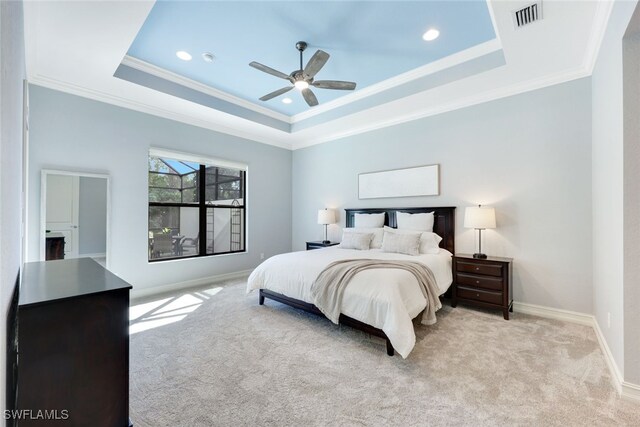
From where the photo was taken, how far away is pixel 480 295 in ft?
11.1

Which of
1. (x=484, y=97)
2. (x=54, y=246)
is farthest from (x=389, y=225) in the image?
(x=54, y=246)

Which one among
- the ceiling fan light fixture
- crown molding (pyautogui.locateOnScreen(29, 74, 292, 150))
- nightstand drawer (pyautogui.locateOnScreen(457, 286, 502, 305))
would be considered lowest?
nightstand drawer (pyautogui.locateOnScreen(457, 286, 502, 305))

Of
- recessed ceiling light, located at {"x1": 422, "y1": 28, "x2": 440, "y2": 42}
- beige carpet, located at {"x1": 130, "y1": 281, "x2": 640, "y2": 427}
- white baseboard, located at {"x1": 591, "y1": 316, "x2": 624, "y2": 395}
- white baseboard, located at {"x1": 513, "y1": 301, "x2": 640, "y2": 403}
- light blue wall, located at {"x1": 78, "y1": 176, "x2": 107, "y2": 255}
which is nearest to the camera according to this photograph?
beige carpet, located at {"x1": 130, "y1": 281, "x2": 640, "y2": 427}

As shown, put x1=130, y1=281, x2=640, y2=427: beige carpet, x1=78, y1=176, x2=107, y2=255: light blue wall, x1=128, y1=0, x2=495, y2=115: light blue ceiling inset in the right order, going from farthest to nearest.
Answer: x1=78, y1=176, x2=107, y2=255: light blue wall
x1=128, y1=0, x2=495, y2=115: light blue ceiling inset
x1=130, y1=281, x2=640, y2=427: beige carpet

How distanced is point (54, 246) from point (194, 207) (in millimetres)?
1950

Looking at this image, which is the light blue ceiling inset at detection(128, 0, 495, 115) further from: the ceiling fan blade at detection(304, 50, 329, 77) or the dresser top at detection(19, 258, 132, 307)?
the dresser top at detection(19, 258, 132, 307)

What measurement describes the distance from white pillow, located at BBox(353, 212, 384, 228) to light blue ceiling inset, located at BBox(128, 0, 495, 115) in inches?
84.9

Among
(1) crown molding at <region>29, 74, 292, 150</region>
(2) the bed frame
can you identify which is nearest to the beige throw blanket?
(2) the bed frame

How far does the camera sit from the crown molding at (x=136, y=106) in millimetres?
3339

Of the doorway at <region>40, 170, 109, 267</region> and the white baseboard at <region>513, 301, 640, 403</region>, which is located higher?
the doorway at <region>40, 170, 109, 267</region>

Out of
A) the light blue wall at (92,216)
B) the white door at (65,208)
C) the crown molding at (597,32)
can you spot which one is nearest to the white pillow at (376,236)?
the crown molding at (597,32)

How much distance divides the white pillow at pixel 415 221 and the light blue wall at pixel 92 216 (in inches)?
169

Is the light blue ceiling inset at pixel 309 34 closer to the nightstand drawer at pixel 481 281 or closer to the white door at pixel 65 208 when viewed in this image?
the white door at pixel 65 208

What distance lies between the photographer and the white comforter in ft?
7.57
